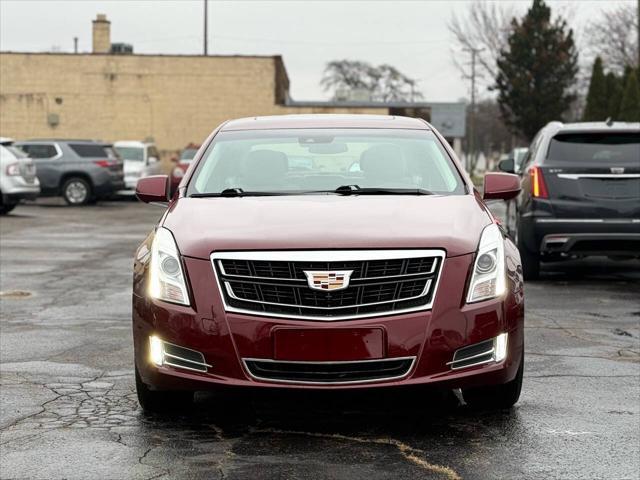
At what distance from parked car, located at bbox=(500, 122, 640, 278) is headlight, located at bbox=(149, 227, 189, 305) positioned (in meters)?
6.86

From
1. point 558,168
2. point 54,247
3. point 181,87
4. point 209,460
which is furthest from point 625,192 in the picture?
point 181,87

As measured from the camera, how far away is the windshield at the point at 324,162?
265 inches

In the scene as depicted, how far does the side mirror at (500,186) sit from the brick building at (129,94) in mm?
46152

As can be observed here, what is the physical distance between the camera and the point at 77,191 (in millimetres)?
32219

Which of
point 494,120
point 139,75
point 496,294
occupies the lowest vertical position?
point 494,120

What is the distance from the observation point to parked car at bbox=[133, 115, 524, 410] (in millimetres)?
5418

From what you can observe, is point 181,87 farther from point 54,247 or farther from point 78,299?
point 78,299

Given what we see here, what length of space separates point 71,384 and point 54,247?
1108 cm

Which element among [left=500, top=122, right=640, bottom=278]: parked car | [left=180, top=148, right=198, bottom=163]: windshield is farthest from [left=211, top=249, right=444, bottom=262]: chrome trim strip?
[left=180, top=148, right=198, bottom=163]: windshield

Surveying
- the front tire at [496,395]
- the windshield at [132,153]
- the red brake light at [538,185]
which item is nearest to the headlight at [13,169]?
the windshield at [132,153]

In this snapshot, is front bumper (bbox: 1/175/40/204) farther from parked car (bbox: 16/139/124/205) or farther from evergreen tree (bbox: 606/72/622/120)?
evergreen tree (bbox: 606/72/622/120)

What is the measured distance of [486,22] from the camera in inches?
2719

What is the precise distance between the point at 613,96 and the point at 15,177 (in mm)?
26773

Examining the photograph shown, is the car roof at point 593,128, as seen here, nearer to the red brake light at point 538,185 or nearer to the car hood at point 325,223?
the red brake light at point 538,185
